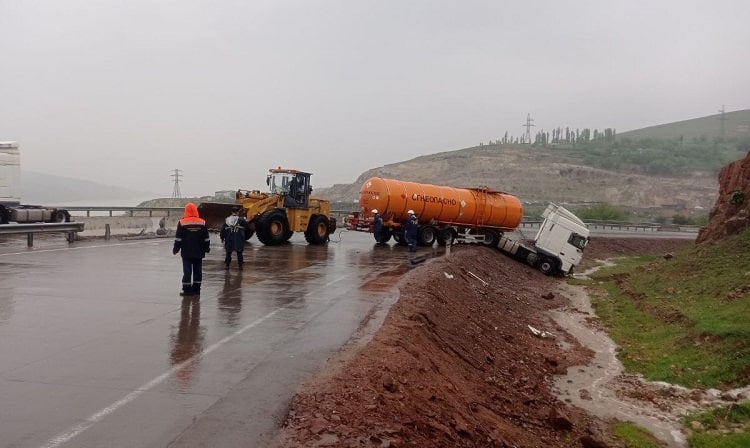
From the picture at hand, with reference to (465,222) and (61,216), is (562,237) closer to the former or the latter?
(465,222)

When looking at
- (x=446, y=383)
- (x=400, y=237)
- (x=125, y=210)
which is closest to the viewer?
→ (x=446, y=383)

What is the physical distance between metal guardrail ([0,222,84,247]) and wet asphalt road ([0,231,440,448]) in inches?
156

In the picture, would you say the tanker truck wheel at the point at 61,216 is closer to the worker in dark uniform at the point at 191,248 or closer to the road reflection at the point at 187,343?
the worker in dark uniform at the point at 191,248

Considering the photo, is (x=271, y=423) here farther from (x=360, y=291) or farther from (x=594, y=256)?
(x=594, y=256)

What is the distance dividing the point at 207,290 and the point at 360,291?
3121 millimetres

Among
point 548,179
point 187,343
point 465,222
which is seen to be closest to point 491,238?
point 465,222

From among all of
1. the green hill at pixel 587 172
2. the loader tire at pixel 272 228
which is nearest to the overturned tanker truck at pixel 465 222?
the loader tire at pixel 272 228

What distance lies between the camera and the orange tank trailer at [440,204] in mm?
27016

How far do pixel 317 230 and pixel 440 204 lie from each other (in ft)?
19.2

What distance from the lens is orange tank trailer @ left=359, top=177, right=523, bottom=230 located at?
2702cm

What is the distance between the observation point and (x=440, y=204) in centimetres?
2814

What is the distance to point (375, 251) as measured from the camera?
24484mm

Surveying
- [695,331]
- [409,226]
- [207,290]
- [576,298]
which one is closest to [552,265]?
[576,298]

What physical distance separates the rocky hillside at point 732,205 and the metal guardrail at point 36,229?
24871 millimetres
